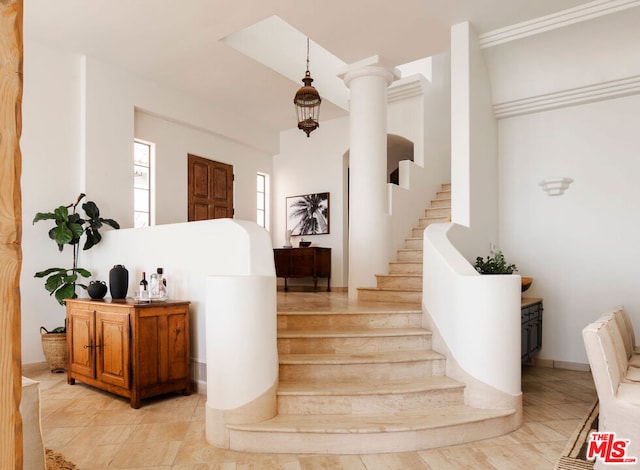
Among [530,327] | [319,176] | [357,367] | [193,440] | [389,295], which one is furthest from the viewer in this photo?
[319,176]

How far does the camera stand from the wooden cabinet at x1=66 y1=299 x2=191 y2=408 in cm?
384

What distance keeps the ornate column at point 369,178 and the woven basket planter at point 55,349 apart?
3.34m

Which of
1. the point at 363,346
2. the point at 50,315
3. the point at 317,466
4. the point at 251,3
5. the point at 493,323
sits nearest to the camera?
the point at 317,466

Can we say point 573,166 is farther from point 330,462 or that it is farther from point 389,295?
point 330,462

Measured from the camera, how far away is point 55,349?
4.95m

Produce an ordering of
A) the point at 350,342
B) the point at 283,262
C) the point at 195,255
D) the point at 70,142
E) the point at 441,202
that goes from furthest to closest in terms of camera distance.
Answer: the point at 283,262, the point at 441,202, the point at 70,142, the point at 195,255, the point at 350,342

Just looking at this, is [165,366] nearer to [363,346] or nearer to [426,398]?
[363,346]

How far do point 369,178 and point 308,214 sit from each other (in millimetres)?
3116

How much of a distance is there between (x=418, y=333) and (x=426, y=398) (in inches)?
27.6

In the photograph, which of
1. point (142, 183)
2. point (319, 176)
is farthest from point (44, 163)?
point (319, 176)

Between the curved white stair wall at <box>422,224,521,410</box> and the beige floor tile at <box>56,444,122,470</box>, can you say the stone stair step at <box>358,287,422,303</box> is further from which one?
the beige floor tile at <box>56,444,122,470</box>

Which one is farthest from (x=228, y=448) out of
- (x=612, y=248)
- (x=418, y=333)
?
(x=612, y=248)

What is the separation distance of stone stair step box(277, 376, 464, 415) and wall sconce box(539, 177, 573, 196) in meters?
2.93

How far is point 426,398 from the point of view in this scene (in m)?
3.37
